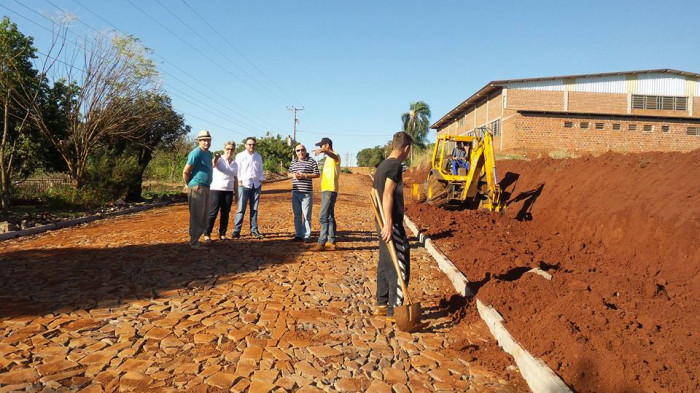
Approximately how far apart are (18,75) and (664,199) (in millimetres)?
16312

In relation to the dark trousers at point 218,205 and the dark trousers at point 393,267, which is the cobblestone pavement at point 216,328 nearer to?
the dark trousers at point 393,267

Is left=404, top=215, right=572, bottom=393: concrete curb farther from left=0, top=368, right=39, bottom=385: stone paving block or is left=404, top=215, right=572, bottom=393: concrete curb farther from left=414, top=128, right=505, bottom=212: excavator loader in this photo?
left=414, top=128, right=505, bottom=212: excavator loader

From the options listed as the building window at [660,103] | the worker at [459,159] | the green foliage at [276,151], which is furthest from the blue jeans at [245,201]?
the green foliage at [276,151]

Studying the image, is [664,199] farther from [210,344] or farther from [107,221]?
[107,221]

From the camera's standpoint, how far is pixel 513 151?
26.3 meters

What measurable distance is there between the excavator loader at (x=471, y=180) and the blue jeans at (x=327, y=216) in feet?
15.4

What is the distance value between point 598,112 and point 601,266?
25.4 m

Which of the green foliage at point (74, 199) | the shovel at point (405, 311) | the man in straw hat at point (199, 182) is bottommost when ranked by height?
the shovel at point (405, 311)

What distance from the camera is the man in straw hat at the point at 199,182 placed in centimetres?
721

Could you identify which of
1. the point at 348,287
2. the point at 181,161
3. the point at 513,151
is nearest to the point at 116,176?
the point at 348,287

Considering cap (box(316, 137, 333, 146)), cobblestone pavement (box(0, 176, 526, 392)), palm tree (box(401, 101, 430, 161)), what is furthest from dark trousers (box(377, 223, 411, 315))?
palm tree (box(401, 101, 430, 161))

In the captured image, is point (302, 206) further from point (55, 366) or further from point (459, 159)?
point (459, 159)

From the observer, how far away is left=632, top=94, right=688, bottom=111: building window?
28750mm

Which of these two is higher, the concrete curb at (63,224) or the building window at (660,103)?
the building window at (660,103)
